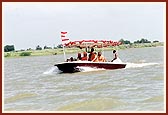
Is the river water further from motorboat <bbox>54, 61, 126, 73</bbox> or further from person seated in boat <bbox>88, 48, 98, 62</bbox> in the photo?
person seated in boat <bbox>88, 48, 98, 62</bbox>

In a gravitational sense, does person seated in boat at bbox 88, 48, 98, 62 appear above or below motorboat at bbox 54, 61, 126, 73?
above

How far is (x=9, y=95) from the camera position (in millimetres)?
11344

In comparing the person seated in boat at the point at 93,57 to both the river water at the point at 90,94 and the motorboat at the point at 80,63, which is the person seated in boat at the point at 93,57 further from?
the river water at the point at 90,94

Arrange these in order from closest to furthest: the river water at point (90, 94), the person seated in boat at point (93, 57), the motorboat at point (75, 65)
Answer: the river water at point (90, 94)
the motorboat at point (75, 65)
the person seated in boat at point (93, 57)

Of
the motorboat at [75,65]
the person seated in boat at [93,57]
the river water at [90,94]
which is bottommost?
the river water at [90,94]

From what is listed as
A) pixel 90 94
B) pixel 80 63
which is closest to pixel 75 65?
pixel 80 63

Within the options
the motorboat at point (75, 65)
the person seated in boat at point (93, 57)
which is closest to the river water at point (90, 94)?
the motorboat at point (75, 65)

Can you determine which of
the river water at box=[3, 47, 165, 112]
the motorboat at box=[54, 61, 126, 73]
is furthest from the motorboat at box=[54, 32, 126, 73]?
the river water at box=[3, 47, 165, 112]

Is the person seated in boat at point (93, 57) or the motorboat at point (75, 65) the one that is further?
the person seated in boat at point (93, 57)

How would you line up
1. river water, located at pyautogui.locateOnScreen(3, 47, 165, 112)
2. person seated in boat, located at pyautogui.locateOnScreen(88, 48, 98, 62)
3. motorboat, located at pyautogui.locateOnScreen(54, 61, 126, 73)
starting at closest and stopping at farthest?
1. river water, located at pyautogui.locateOnScreen(3, 47, 165, 112)
2. motorboat, located at pyautogui.locateOnScreen(54, 61, 126, 73)
3. person seated in boat, located at pyautogui.locateOnScreen(88, 48, 98, 62)

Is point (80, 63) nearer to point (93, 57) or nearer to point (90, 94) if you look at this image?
point (93, 57)

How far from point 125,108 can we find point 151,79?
5.05 metres

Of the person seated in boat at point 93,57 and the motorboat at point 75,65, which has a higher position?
the person seated in boat at point 93,57

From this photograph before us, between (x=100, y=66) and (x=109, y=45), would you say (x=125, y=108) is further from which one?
(x=109, y=45)
